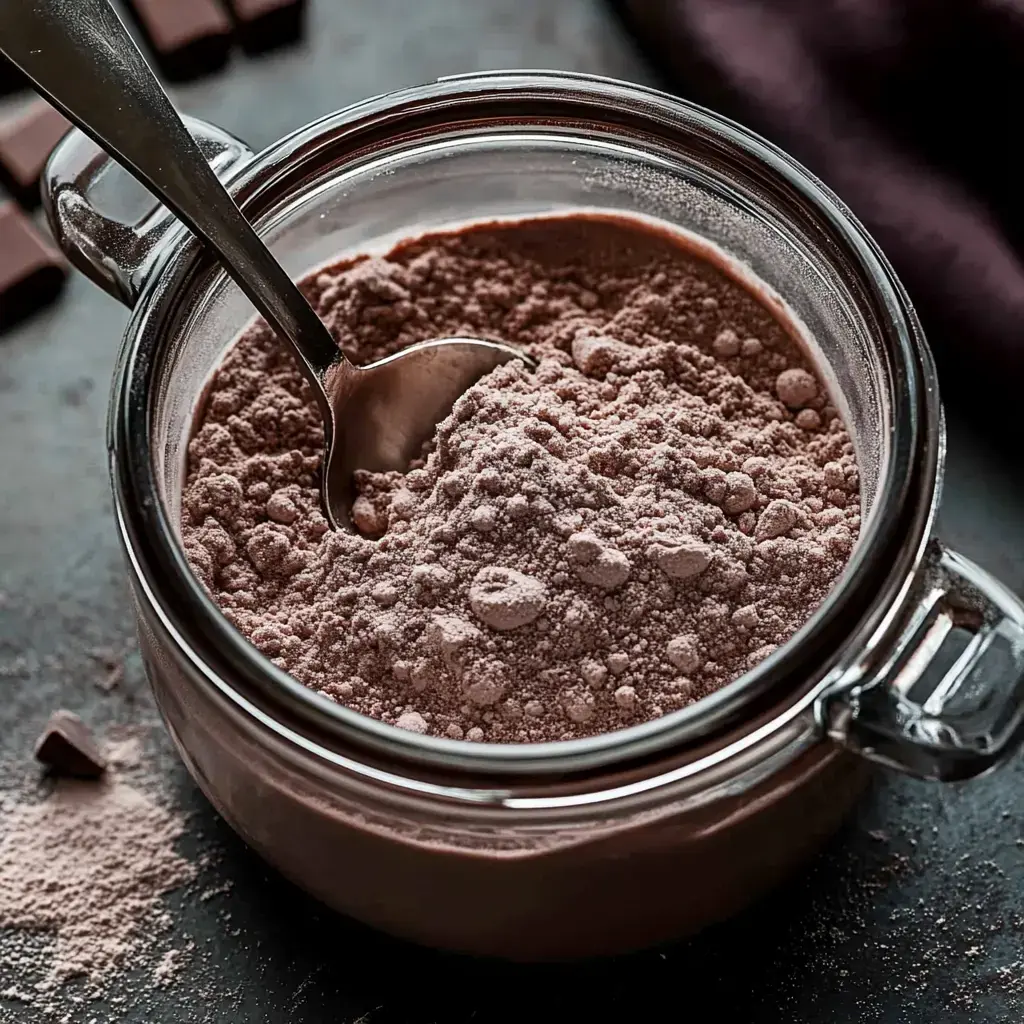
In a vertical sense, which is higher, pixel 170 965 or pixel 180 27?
pixel 180 27

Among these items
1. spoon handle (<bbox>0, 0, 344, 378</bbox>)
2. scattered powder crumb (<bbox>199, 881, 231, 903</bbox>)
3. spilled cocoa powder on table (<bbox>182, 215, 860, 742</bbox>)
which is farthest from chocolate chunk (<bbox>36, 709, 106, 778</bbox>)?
→ spoon handle (<bbox>0, 0, 344, 378</bbox>)

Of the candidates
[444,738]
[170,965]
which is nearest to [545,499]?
[444,738]

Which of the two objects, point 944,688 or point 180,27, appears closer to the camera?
point 944,688

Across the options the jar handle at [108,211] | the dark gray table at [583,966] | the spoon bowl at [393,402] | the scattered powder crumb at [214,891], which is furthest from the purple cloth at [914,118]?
the scattered powder crumb at [214,891]

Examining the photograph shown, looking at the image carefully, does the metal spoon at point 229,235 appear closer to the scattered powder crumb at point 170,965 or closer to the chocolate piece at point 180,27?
the scattered powder crumb at point 170,965

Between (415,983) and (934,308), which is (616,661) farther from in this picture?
(934,308)

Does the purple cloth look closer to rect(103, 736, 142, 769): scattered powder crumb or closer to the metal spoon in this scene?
the metal spoon

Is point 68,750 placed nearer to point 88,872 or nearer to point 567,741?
point 88,872
